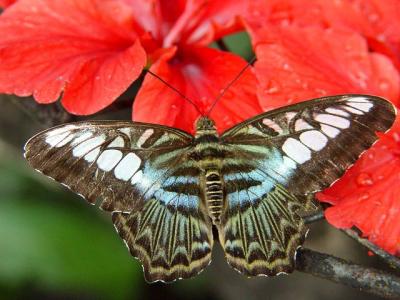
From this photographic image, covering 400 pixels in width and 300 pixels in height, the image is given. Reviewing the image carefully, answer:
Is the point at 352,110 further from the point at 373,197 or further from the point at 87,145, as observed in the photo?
the point at 87,145

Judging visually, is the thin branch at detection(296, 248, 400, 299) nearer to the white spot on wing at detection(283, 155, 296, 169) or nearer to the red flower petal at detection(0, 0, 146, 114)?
the white spot on wing at detection(283, 155, 296, 169)

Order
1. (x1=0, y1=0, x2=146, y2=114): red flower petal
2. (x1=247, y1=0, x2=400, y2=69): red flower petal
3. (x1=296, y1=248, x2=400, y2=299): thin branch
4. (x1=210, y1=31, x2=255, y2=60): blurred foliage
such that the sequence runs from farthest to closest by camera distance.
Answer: (x1=210, y1=31, x2=255, y2=60): blurred foliage, (x1=247, y1=0, x2=400, y2=69): red flower petal, (x1=0, y1=0, x2=146, y2=114): red flower petal, (x1=296, y1=248, x2=400, y2=299): thin branch

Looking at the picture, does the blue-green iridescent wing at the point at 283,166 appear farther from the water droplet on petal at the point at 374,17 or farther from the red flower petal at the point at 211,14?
the water droplet on petal at the point at 374,17

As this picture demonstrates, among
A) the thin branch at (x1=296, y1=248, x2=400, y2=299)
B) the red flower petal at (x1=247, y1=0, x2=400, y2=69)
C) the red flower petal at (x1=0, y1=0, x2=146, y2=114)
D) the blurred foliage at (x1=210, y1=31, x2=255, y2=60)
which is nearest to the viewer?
the thin branch at (x1=296, y1=248, x2=400, y2=299)

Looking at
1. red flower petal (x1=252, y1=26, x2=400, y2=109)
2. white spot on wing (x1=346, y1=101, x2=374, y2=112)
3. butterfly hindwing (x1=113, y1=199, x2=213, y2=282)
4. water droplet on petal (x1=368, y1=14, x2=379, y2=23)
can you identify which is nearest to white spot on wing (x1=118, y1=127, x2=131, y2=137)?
butterfly hindwing (x1=113, y1=199, x2=213, y2=282)

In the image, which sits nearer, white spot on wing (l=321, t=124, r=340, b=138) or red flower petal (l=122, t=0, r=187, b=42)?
white spot on wing (l=321, t=124, r=340, b=138)

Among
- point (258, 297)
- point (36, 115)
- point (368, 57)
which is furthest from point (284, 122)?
point (258, 297)

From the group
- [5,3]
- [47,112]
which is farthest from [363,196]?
[5,3]
